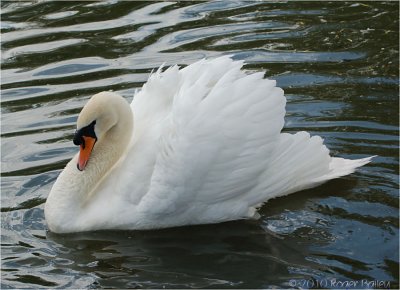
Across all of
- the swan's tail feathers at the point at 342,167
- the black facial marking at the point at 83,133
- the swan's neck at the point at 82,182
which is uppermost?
the black facial marking at the point at 83,133

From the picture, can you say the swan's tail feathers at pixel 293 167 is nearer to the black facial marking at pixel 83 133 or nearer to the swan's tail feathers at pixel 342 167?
the swan's tail feathers at pixel 342 167

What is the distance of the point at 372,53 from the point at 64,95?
380 cm

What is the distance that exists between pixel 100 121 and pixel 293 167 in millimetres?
1760

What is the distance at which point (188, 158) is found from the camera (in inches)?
330

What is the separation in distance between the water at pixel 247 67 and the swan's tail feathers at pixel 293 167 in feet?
0.70

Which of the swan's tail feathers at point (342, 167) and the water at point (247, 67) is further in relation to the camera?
the swan's tail feathers at point (342, 167)

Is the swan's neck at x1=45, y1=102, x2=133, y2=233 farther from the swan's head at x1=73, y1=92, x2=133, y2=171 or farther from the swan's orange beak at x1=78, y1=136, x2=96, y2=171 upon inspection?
the swan's orange beak at x1=78, y1=136, x2=96, y2=171

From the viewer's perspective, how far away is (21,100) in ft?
39.0

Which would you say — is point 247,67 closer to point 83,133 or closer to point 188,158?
point 83,133

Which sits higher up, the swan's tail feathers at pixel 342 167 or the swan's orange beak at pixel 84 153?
the swan's orange beak at pixel 84 153

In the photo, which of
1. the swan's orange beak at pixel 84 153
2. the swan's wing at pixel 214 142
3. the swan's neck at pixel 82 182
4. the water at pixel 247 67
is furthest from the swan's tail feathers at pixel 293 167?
the swan's orange beak at pixel 84 153

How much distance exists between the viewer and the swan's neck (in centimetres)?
894

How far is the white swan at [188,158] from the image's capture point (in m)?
8.46


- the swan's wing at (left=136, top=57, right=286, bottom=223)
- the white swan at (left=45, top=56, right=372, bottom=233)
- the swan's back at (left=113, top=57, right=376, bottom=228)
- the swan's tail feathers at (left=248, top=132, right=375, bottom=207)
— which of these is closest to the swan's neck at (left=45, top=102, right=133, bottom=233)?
the white swan at (left=45, top=56, right=372, bottom=233)
